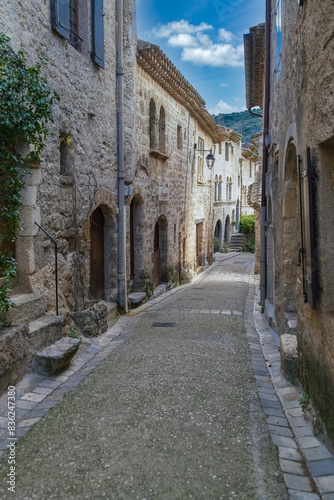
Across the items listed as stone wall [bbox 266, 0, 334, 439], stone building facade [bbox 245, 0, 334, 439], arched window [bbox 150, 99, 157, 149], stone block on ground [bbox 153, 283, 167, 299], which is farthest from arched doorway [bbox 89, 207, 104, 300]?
stone wall [bbox 266, 0, 334, 439]

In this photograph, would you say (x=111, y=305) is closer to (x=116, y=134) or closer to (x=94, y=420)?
(x=116, y=134)

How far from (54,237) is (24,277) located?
34.2 inches

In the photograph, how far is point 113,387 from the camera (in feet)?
15.3

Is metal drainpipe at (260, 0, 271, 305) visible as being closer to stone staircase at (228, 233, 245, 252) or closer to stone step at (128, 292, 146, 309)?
stone step at (128, 292, 146, 309)

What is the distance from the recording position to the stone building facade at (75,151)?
5512mm

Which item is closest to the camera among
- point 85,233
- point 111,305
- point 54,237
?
point 54,237

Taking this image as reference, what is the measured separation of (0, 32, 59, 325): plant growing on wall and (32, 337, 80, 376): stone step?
612 millimetres

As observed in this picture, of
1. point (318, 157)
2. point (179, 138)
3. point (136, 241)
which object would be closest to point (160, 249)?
point (136, 241)

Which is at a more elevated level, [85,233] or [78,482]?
[85,233]

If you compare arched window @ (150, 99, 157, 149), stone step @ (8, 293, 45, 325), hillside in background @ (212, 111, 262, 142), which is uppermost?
hillside in background @ (212, 111, 262, 142)

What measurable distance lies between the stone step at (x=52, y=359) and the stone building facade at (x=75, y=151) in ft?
2.82

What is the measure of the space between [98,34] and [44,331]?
5074mm

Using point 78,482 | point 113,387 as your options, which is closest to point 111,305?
point 113,387

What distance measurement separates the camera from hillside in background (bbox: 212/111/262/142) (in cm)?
5895
